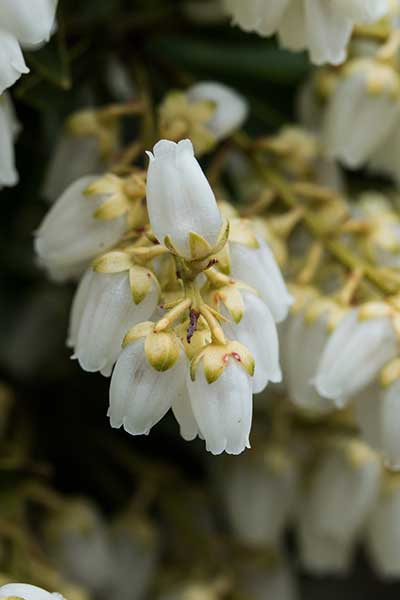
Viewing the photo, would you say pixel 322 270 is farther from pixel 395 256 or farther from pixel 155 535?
pixel 155 535

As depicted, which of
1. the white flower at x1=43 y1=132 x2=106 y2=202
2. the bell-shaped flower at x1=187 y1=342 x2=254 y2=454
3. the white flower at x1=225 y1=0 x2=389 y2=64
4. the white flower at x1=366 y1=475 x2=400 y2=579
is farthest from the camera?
the white flower at x1=366 y1=475 x2=400 y2=579

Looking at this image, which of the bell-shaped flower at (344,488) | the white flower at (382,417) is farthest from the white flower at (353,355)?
the bell-shaped flower at (344,488)

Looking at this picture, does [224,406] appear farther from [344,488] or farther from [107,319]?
[344,488]

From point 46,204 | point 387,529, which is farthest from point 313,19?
point 387,529

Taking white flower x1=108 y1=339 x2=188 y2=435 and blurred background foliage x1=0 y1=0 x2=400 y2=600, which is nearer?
white flower x1=108 y1=339 x2=188 y2=435

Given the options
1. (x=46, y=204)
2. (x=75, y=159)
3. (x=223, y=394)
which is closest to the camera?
(x=223, y=394)

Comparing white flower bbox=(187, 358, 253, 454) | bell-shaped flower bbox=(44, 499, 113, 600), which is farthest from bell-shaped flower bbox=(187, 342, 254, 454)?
bell-shaped flower bbox=(44, 499, 113, 600)

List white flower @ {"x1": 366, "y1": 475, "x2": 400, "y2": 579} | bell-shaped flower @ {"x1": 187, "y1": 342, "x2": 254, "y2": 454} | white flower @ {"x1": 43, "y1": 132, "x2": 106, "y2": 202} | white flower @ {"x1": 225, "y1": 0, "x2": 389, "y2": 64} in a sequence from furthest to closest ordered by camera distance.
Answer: white flower @ {"x1": 366, "y1": 475, "x2": 400, "y2": 579} → white flower @ {"x1": 43, "y1": 132, "x2": 106, "y2": 202} → white flower @ {"x1": 225, "y1": 0, "x2": 389, "y2": 64} → bell-shaped flower @ {"x1": 187, "y1": 342, "x2": 254, "y2": 454}

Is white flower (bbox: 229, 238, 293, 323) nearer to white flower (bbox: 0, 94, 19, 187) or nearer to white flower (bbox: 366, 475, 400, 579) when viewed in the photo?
white flower (bbox: 0, 94, 19, 187)
